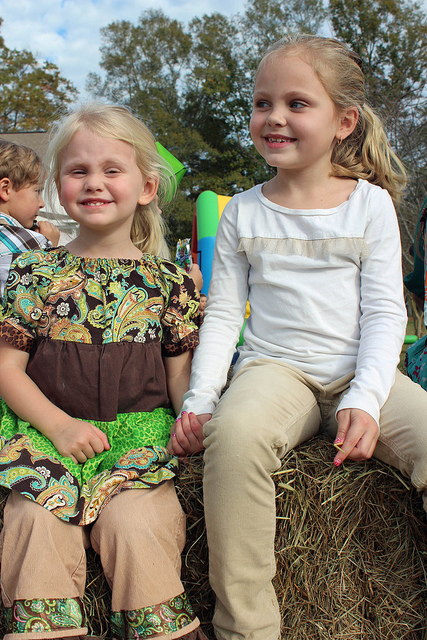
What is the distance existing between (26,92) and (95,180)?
64.5 ft

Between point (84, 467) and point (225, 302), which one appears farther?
point (225, 302)

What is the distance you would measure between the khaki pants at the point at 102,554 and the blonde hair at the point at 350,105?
1.26m

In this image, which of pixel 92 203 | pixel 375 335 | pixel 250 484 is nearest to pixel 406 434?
pixel 375 335

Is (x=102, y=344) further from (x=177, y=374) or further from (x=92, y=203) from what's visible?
(x=92, y=203)

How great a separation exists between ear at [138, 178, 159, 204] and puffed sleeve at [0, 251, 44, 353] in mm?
479

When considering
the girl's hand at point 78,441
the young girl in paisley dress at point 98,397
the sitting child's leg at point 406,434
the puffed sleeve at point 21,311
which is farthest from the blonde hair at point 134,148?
the sitting child's leg at point 406,434

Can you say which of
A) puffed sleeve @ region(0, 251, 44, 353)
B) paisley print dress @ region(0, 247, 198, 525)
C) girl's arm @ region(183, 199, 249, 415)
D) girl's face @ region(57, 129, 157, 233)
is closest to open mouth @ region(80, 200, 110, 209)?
girl's face @ region(57, 129, 157, 233)

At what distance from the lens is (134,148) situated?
6.09ft

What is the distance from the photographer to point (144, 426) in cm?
163

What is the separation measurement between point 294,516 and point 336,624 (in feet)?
0.93

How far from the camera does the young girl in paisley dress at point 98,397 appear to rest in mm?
1279

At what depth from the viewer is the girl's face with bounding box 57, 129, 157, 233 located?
1743mm

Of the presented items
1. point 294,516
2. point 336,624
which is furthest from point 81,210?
point 336,624

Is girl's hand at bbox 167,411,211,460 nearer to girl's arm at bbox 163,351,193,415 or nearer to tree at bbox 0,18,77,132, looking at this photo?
girl's arm at bbox 163,351,193,415
